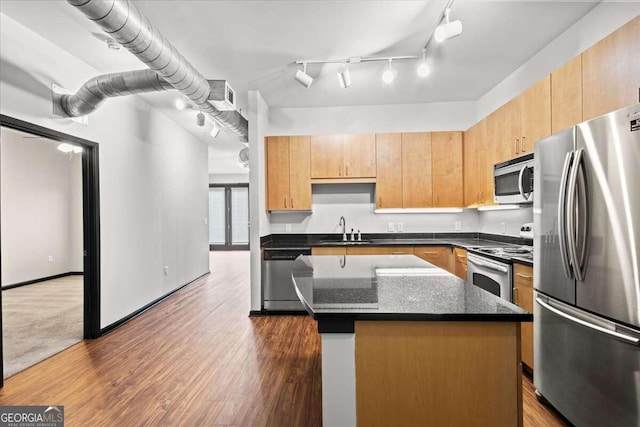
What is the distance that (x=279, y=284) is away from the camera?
14.0 ft

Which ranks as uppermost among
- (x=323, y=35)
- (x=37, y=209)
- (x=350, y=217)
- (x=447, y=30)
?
(x=323, y=35)

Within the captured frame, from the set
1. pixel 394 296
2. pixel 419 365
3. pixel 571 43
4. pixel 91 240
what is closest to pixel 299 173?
pixel 91 240

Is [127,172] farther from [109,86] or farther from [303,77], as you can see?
[303,77]

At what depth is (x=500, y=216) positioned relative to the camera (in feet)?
13.5

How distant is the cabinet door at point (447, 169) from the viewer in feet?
14.7

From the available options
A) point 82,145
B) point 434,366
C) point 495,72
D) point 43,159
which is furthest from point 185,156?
point 434,366

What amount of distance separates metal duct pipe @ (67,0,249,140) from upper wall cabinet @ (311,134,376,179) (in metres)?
1.71

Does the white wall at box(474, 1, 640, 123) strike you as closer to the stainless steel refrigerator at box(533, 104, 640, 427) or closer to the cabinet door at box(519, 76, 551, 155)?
the cabinet door at box(519, 76, 551, 155)

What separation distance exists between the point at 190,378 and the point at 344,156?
10.6ft

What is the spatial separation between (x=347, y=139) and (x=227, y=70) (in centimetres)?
182

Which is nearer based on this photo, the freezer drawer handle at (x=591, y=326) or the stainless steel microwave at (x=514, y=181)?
the freezer drawer handle at (x=591, y=326)

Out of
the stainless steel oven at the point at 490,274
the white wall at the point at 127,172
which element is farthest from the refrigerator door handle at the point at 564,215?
the white wall at the point at 127,172

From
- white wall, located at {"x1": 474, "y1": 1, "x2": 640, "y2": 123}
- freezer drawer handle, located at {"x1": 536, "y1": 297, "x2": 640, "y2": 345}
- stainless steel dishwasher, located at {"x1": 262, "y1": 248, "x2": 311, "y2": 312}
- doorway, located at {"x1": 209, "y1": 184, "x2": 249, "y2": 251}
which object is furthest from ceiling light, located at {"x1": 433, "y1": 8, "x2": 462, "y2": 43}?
doorway, located at {"x1": 209, "y1": 184, "x2": 249, "y2": 251}

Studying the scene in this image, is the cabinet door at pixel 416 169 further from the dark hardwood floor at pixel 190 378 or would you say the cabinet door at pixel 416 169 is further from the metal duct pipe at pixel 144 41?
the metal duct pipe at pixel 144 41
